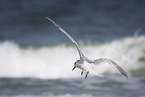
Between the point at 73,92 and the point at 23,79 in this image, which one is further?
the point at 23,79

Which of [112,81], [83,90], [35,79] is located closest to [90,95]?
[83,90]

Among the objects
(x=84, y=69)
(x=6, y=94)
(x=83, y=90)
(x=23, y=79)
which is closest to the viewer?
(x=84, y=69)

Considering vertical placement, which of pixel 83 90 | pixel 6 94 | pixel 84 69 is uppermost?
pixel 83 90

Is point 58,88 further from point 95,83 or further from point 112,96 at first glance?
point 112,96

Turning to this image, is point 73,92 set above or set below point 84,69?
above

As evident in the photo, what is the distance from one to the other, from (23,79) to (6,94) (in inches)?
93.3

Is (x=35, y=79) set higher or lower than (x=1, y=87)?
higher

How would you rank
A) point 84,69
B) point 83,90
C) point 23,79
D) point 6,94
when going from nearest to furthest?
point 84,69 < point 6,94 < point 83,90 < point 23,79

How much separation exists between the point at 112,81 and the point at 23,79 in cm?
722

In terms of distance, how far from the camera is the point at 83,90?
626 inches

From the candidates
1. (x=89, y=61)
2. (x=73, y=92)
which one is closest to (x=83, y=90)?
(x=73, y=92)

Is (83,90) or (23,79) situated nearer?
(83,90)

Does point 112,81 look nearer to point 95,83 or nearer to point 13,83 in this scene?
point 95,83

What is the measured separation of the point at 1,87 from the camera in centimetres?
1567
